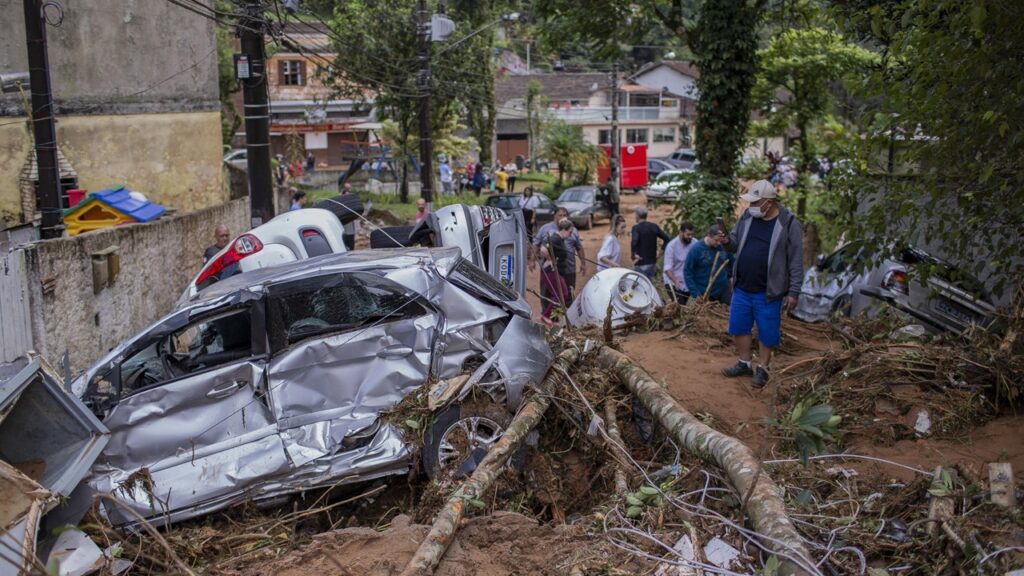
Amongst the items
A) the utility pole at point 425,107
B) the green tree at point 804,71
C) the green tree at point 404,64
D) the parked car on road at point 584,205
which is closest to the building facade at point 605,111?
the green tree at point 404,64

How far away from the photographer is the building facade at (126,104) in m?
17.6

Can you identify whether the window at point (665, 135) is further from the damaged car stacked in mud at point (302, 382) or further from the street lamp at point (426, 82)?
the damaged car stacked in mud at point (302, 382)

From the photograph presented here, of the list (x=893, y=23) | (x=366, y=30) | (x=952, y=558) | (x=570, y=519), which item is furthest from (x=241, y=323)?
(x=366, y=30)

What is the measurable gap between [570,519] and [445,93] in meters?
28.4

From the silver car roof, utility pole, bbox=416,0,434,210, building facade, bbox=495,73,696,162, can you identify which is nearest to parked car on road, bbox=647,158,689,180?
building facade, bbox=495,73,696,162

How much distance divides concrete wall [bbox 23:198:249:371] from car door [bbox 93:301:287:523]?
4.40 m

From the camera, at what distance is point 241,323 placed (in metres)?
6.74

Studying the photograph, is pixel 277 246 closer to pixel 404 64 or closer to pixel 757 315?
pixel 757 315

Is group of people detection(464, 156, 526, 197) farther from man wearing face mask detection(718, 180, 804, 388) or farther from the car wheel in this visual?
the car wheel

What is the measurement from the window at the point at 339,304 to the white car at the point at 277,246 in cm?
380

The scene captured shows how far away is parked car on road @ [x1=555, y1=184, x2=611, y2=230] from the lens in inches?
1195

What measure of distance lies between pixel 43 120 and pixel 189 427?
612 cm

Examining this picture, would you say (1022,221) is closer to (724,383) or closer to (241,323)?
(724,383)

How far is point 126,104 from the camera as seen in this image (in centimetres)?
1970
